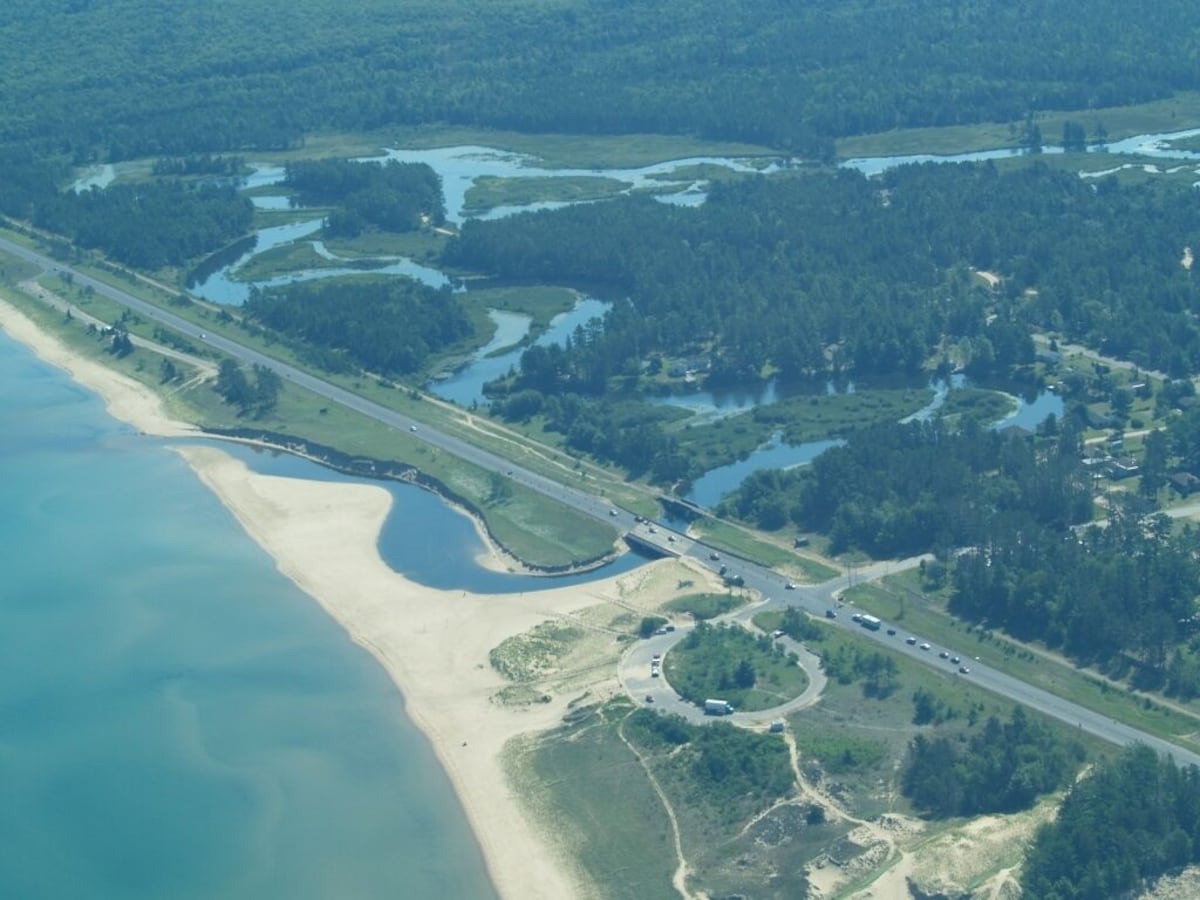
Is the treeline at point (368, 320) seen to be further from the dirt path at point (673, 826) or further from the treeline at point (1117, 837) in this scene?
the treeline at point (1117, 837)

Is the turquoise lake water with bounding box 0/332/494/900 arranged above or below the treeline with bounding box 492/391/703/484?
below

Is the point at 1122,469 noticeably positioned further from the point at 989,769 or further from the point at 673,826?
the point at 673,826

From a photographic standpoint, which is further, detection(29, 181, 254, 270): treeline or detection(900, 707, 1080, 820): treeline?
detection(29, 181, 254, 270): treeline

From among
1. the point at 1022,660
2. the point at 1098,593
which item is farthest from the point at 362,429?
the point at 1098,593

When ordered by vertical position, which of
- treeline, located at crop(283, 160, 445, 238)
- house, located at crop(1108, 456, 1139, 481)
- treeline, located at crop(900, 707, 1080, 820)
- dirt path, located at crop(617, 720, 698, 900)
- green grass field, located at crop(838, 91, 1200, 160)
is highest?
treeline, located at crop(283, 160, 445, 238)

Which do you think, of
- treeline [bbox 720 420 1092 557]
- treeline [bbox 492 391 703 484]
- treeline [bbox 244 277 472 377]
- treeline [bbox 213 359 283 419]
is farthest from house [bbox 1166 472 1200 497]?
treeline [bbox 213 359 283 419]

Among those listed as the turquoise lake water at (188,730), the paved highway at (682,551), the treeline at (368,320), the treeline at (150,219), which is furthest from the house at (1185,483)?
the treeline at (150,219)

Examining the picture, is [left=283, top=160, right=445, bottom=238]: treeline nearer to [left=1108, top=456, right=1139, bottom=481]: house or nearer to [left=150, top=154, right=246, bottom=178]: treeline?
[left=150, top=154, right=246, bottom=178]: treeline
